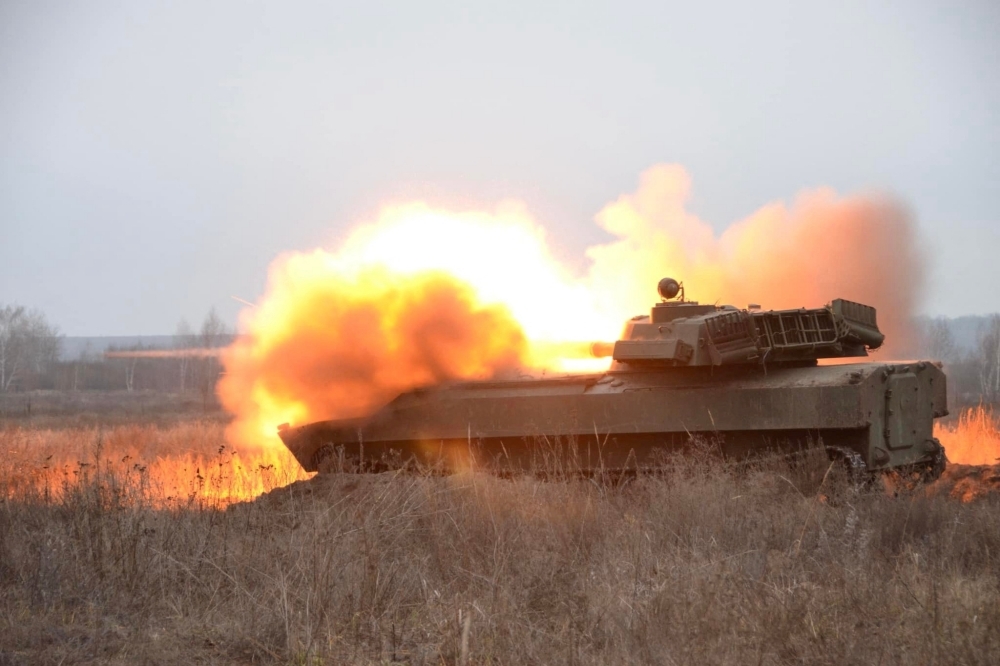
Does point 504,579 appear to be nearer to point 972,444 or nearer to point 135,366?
point 972,444

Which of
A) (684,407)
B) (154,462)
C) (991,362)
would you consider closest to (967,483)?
(684,407)

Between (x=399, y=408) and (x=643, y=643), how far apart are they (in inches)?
305

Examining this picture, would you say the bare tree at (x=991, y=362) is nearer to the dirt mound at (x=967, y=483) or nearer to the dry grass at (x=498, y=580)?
the dirt mound at (x=967, y=483)

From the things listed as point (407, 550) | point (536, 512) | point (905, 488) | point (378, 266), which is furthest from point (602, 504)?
point (378, 266)

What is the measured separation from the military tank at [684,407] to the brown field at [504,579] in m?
1.10

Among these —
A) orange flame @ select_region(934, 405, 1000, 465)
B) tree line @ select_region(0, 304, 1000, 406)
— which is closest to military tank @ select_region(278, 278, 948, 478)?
orange flame @ select_region(934, 405, 1000, 465)

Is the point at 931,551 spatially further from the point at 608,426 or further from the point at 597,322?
the point at 597,322

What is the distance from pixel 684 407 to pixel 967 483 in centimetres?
411

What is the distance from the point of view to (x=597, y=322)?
16547 millimetres

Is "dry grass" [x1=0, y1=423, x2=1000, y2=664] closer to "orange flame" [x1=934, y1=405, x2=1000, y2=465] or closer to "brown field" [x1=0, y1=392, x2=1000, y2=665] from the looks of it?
"brown field" [x1=0, y1=392, x2=1000, y2=665]

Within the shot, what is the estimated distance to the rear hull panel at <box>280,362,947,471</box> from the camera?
1160cm

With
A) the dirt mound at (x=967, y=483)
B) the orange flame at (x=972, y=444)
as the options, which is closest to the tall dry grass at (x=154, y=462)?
the dirt mound at (x=967, y=483)

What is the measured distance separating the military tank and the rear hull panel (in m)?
0.01

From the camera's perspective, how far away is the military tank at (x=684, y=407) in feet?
38.2
